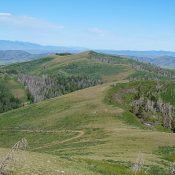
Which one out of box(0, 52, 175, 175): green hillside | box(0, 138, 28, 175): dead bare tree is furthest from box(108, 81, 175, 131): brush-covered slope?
box(0, 138, 28, 175): dead bare tree

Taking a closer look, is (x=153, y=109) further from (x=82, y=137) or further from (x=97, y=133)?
(x=82, y=137)

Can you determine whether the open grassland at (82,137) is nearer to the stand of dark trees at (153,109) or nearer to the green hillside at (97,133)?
the green hillside at (97,133)

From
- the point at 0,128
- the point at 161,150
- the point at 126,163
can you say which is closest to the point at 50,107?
the point at 0,128

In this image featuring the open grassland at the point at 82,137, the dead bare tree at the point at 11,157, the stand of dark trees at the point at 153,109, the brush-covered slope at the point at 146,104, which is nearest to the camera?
the dead bare tree at the point at 11,157

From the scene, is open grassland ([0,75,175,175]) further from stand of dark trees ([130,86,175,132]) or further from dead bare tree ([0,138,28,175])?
stand of dark trees ([130,86,175,132])

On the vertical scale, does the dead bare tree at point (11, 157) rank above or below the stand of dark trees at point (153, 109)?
above

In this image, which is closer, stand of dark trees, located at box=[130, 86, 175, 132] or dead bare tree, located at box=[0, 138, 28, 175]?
dead bare tree, located at box=[0, 138, 28, 175]

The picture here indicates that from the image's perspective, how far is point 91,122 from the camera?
12506cm

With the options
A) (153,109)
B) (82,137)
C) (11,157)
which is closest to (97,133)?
(82,137)

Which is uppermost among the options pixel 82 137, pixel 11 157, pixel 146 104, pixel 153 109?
pixel 11 157

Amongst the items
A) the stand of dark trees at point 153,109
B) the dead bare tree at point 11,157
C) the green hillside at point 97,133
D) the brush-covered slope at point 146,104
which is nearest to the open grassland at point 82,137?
the green hillside at point 97,133

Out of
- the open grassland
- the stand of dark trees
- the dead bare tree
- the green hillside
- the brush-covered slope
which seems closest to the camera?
the dead bare tree

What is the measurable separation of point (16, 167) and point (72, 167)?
7558mm

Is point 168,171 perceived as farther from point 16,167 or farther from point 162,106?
point 162,106
